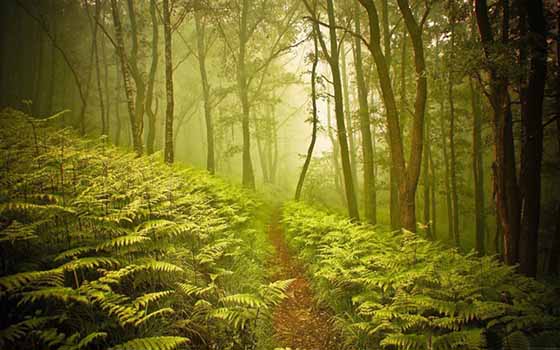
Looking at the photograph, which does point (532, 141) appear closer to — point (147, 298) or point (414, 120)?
point (414, 120)

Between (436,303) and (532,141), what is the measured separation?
6.31 metres

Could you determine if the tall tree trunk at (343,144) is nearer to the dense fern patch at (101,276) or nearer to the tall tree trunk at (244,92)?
the dense fern patch at (101,276)

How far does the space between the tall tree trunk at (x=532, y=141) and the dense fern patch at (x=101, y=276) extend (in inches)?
295

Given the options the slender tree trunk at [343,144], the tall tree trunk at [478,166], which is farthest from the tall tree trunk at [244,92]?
the tall tree trunk at [478,166]

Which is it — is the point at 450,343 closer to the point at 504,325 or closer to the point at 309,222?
the point at 504,325

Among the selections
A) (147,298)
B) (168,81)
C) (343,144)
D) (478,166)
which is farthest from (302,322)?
(478,166)

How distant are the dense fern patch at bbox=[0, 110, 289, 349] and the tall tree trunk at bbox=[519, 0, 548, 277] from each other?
7.50 m

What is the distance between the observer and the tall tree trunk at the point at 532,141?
24.8 ft

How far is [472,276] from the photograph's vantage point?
510cm

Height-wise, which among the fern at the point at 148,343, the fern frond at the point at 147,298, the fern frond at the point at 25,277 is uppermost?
the fern frond at the point at 25,277

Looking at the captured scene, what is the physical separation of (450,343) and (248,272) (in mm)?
4670

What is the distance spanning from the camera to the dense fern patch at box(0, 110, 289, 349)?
3297 millimetres

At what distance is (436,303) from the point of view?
4375 mm

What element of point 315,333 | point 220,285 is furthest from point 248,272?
point 315,333
